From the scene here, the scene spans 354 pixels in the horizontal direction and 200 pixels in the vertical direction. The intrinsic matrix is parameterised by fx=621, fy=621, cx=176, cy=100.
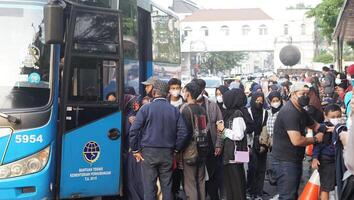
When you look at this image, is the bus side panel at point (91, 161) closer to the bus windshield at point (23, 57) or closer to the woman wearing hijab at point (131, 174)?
the woman wearing hijab at point (131, 174)

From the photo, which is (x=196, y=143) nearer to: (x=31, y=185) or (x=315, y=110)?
(x=31, y=185)

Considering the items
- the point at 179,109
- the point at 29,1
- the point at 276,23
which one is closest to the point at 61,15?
the point at 29,1

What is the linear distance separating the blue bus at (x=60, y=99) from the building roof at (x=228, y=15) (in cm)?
10457

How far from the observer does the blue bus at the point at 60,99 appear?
666cm

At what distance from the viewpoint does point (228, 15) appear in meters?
113

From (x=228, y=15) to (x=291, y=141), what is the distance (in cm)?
10771

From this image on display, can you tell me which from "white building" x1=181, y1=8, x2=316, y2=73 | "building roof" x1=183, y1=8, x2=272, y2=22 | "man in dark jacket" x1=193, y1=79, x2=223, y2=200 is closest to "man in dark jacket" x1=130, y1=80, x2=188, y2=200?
"man in dark jacket" x1=193, y1=79, x2=223, y2=200

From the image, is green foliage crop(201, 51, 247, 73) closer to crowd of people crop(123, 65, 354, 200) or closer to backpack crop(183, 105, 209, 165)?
crowd of people crop(123, 65, 354, 200)

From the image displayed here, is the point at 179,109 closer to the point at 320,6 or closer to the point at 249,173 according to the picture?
the point at 249,173

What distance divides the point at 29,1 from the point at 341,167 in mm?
3773

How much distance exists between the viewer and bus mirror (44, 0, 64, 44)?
20.4 feet

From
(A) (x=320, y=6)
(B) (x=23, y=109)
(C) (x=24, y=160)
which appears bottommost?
(C) (x=24, y=160)

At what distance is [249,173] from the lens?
9.70 m

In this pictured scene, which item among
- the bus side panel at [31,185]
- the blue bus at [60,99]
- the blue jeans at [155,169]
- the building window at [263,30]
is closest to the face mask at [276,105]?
the blue jeans at [155,169]
